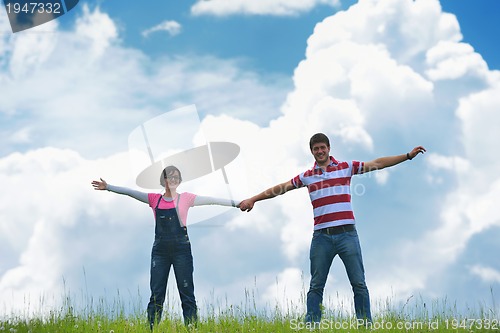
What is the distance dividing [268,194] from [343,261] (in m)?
1.72

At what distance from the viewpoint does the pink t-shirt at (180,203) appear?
347 inches

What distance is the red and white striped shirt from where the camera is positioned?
8.19 m

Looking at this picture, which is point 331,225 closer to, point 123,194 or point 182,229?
point 182,229

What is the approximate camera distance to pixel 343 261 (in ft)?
26.7

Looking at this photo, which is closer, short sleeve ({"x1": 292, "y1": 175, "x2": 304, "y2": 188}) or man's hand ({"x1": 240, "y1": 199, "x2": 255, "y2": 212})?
short sleeve ({"x1": 292, "y1": 175, "x2": 304, "y2": 188})

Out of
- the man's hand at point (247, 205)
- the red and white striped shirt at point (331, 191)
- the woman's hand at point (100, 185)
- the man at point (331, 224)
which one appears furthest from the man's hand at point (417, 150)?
the woman's hand at point (100, 185)

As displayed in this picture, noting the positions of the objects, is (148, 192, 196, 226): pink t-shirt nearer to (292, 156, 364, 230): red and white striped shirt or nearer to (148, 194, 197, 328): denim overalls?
(148, 194, 197, 328): denim overalls

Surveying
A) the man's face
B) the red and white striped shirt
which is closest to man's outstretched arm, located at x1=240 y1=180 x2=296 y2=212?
the red and white striped shirt

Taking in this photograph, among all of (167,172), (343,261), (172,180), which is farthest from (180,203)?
(343,261)

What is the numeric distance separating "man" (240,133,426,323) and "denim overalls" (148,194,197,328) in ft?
5.95

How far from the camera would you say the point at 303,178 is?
28.5ft

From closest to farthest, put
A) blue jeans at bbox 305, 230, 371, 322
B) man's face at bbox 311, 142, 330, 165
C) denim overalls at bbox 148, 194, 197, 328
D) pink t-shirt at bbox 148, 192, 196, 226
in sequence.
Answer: blue jeans at bbox 305, 230, 371, 322 → man's face at bbox 311, 142, 330, 165 → denim overalls at bbox 148, 194, 197, 328 → pink t-shirt at bbox 148, 192, 196, 226

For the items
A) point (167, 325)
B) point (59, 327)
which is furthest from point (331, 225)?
point (59, 327)

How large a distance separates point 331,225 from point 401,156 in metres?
1.65
